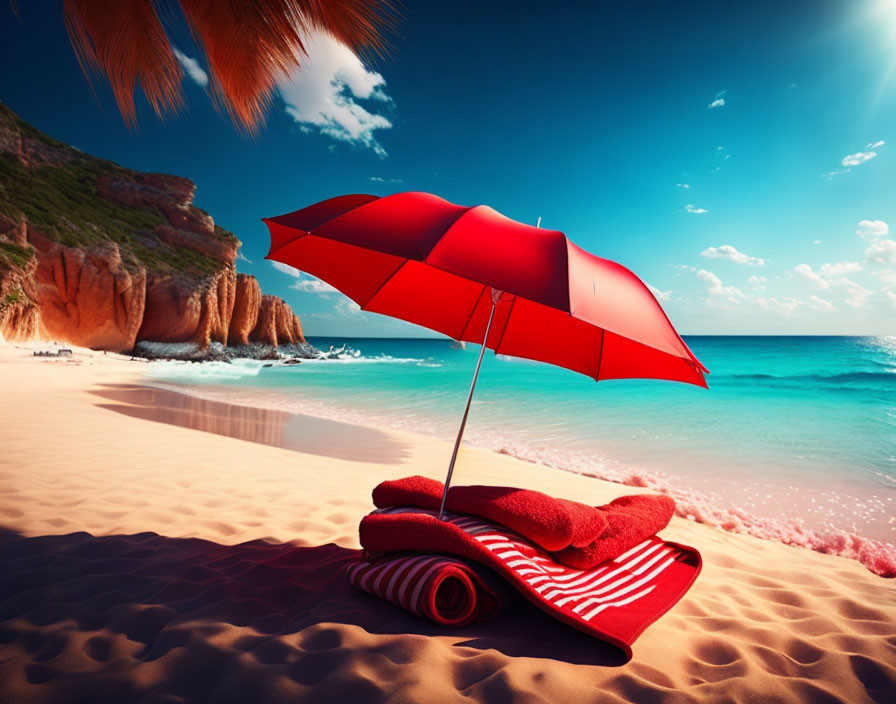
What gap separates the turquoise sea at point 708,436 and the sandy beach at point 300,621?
178 cm

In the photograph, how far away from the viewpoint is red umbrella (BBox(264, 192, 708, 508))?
178cm

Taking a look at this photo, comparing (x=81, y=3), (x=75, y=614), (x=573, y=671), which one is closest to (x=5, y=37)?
(x=81, y=3)

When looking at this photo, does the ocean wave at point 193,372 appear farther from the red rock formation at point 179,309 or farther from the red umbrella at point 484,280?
the red umbrella at point 484,280

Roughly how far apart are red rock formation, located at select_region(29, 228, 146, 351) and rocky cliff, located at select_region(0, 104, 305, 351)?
2.1 inches

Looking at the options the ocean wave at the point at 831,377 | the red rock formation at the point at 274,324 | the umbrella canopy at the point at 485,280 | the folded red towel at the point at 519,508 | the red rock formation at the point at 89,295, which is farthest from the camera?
the red rock formation at the point at 274,324

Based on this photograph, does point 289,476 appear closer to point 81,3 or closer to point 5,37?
point 81,3

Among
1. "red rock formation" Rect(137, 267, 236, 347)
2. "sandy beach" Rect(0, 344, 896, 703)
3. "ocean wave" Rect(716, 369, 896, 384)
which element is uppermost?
"red rock formation" Rect(137, 267, 236, 347)

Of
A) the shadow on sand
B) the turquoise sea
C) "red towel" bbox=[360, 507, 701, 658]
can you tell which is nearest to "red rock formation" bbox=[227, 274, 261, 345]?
the turquoise sea

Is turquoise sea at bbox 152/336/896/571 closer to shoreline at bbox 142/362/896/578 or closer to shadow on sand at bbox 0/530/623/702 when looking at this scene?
shoreline at bbox 142/362/896/578

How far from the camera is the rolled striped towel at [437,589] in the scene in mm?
1843

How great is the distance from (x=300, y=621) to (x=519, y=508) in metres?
1.20

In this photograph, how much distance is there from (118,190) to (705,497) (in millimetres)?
43623

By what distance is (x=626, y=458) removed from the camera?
7.95m

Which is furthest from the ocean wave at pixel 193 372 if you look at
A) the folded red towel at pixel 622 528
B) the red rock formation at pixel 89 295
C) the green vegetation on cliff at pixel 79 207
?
the folded red towel at pixel 622 528
